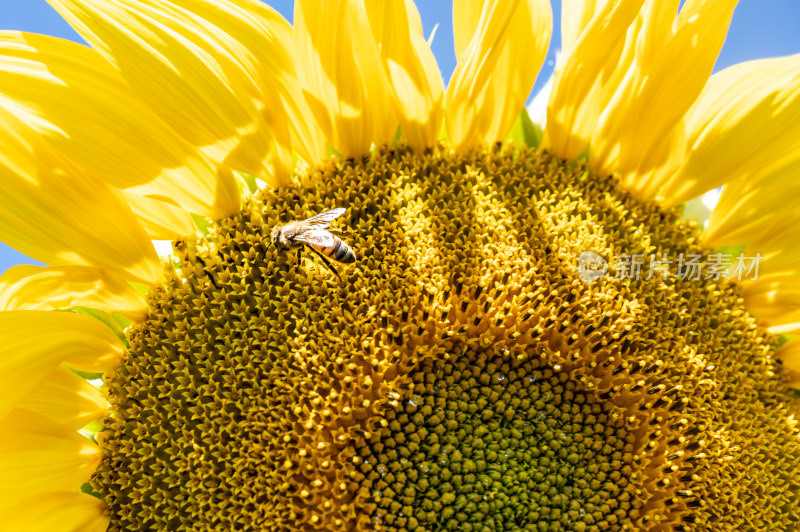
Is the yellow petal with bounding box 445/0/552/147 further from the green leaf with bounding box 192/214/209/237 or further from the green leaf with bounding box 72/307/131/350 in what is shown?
the green leaf with bounding box 72/307/131/350

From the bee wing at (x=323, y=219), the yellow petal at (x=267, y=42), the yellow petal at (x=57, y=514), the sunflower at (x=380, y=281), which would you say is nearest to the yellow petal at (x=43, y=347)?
the sunflower at (x=380, y=281)

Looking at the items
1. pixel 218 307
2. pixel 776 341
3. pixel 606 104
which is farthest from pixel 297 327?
pixel 776 341

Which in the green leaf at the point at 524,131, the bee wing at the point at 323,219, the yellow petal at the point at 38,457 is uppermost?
the green leaf at the point at 524,131

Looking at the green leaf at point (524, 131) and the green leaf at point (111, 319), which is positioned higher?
the green leaf at point (524, 131)

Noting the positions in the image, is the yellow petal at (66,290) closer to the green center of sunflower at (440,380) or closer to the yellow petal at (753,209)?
the green center of sunflower at (440,380)

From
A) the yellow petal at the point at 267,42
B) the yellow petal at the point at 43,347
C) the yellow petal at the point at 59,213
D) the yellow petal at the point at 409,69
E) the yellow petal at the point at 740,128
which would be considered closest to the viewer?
the yellow petal at the point at 43,347
